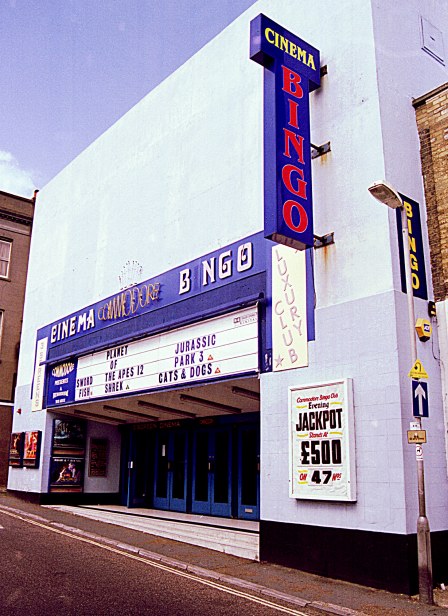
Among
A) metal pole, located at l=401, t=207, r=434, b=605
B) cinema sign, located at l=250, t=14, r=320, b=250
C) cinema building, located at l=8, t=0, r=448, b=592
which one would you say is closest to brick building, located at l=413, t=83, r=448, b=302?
cinema building, located at l=8, t=0, r=448, b=592

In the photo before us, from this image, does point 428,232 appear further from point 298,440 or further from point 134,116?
point 134,116

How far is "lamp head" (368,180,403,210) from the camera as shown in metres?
9.38

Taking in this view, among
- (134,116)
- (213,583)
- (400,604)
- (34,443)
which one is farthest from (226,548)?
(134,116)

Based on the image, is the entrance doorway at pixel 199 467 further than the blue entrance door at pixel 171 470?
No

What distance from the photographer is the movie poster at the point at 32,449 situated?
69.6ft

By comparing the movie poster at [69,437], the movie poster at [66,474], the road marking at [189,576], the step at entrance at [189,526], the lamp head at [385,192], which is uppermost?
the lamp head at [385,192]

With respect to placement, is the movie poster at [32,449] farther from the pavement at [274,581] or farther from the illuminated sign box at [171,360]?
the pavement at [274,581]

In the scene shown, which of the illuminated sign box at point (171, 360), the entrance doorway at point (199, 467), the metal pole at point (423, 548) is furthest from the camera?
the entrance doorway at point (199, 467)

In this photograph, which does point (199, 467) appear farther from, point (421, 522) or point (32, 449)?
point (421, 522)

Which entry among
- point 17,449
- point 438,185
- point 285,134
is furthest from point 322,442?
point 17,449

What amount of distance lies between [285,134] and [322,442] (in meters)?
5.80

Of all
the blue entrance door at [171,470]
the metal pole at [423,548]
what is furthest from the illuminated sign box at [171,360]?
the metal pole at [423,548]

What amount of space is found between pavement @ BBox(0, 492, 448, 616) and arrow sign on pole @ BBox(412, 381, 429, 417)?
2732mm

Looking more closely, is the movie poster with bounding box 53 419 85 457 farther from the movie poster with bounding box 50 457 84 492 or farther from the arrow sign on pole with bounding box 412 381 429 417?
the arrow sign on pole with bounding box 412 381 429 417
